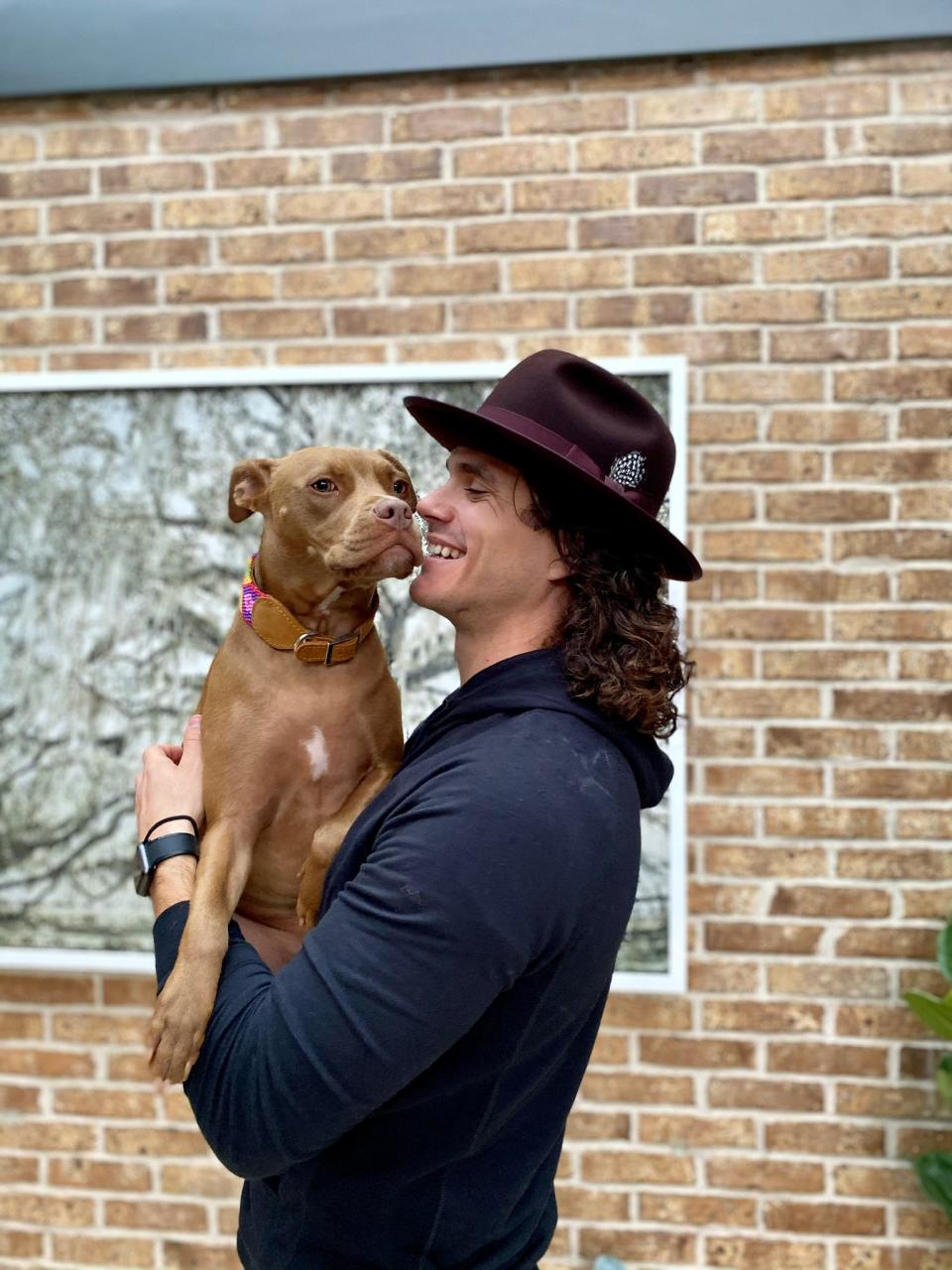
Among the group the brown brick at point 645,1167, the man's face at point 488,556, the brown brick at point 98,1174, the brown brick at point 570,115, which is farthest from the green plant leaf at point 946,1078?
the brown brick at point 570,115

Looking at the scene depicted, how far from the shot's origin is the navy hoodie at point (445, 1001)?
1.25 m

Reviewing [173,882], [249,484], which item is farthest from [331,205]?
[173,882]

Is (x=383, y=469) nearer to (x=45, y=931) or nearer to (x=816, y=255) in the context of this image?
(x=816, y=255)

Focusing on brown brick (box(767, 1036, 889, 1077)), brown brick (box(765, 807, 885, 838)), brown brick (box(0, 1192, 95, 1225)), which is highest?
brown brick (box(765, 807, 885, 838))

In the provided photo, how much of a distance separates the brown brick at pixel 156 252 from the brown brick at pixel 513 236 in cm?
72

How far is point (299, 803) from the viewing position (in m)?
1.86

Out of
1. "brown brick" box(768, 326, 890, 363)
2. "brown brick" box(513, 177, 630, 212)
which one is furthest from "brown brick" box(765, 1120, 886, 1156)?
"brown brick" box(513, 177, 630, 212)

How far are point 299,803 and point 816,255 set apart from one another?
80.2 inches

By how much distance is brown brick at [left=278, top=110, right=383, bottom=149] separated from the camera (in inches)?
123

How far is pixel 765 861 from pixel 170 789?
1.81 meters

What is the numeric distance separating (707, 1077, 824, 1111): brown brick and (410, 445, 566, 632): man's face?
6.38 feet

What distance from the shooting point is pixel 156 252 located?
10.6 feet

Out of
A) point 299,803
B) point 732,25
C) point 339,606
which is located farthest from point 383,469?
point 732,25

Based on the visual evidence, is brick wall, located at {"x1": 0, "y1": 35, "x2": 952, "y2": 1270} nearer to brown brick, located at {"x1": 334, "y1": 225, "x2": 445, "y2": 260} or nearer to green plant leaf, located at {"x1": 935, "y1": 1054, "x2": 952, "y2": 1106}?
brown brick, located at {"x1": 334, "y1": 225, "x2": 445, "y2": 260}
